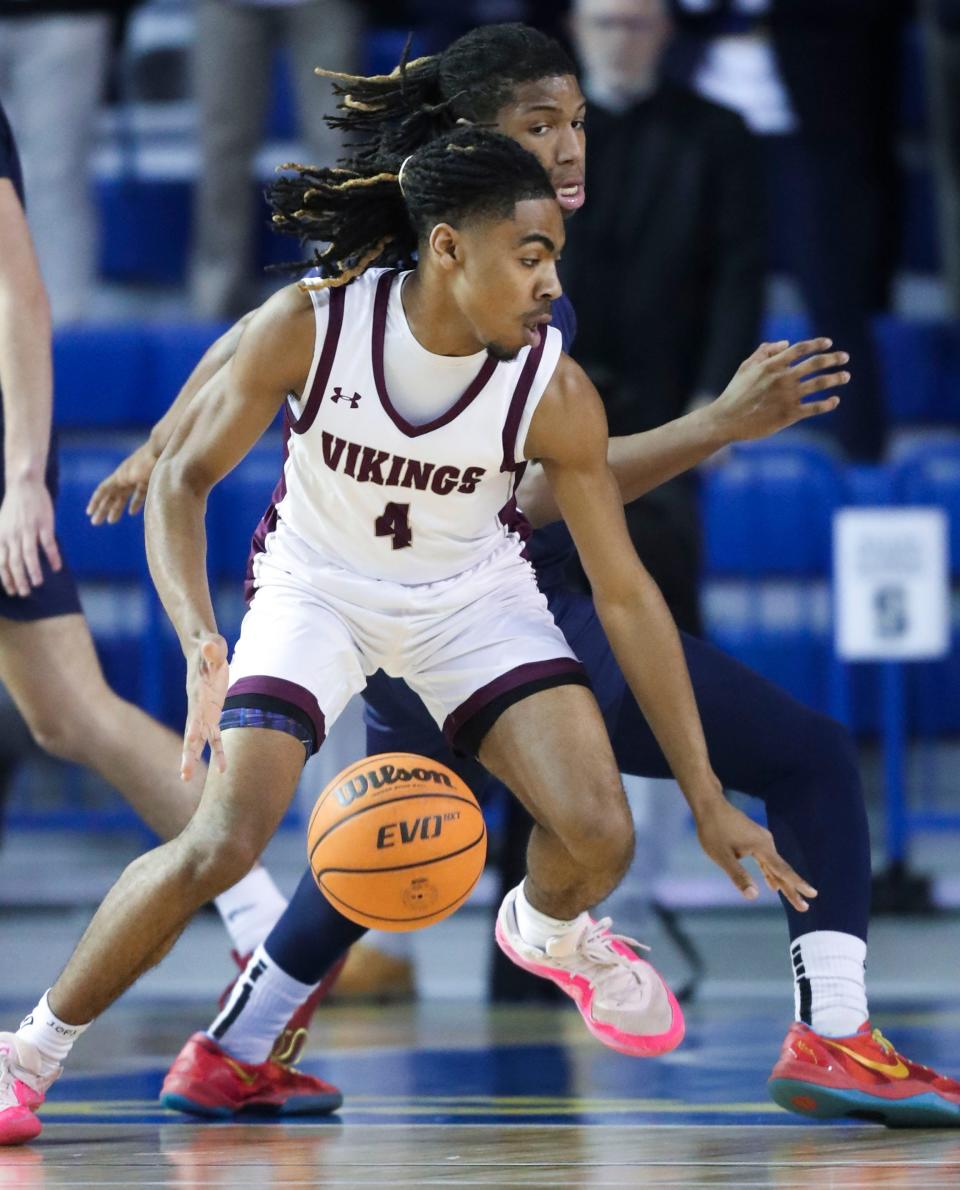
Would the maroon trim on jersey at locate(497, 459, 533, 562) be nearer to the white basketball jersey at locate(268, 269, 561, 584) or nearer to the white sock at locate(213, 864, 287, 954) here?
the white basketball jersey at locate(268, 269, 561, 584)

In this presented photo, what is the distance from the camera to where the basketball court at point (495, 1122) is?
13.3 feet

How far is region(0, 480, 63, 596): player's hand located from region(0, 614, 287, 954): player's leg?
14 centimetres

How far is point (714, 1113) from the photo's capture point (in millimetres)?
4957

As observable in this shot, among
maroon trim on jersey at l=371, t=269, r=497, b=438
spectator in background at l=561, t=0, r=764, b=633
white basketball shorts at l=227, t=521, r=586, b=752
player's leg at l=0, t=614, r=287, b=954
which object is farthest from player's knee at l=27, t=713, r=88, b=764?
spectator in background at l=561, t=0, r=764, b=633

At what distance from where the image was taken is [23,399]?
5504 millimetres

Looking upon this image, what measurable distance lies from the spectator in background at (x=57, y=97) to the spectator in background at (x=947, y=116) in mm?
Result: 3405

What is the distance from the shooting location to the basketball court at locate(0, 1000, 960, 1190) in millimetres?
4043

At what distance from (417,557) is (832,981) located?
3.91 feet

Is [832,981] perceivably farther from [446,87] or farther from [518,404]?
[446,87]

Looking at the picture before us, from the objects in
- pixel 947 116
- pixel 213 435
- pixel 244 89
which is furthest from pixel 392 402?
pixel 947 116

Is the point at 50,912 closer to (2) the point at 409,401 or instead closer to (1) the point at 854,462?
(1) the point at 854,462

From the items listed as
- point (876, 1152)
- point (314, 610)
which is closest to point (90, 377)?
point (314, 610)

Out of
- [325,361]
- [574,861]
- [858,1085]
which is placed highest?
[325,361]

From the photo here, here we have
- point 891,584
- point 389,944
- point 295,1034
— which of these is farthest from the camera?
point 891,584
